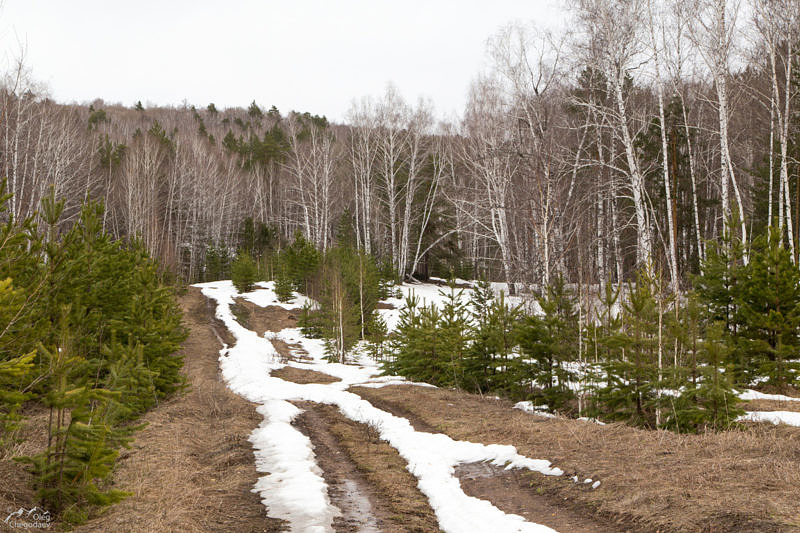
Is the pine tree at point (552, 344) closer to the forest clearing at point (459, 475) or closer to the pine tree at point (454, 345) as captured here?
the forest clearing at point (459, 475)

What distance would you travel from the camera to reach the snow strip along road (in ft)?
19.0

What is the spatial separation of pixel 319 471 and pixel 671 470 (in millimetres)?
4749

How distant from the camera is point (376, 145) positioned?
1570 inches

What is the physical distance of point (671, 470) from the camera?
621cm

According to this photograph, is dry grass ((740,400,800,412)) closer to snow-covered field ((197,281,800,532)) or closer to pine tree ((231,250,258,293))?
snow-covered field ((197,281,800,532))

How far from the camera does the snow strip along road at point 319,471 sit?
19.0 feet

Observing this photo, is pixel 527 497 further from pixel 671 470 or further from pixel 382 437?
pixel 382 437

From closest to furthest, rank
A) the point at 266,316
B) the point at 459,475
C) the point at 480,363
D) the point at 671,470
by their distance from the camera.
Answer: the point at 671,470 < the point at 459,475 < the point at 480,363 < the point at 266,316

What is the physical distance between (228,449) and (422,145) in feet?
109

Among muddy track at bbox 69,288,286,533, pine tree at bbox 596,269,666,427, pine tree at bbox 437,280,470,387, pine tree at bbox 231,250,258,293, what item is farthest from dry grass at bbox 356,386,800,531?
pine tree at bbox 231,250,258,293

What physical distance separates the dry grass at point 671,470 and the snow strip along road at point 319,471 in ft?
2.06

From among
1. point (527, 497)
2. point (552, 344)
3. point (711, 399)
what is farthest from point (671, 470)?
point (552, 344)

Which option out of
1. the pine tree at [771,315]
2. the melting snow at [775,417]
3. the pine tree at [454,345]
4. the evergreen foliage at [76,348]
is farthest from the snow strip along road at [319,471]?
the pine tree at [771,315]

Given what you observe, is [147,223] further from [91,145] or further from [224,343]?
[224,343]
